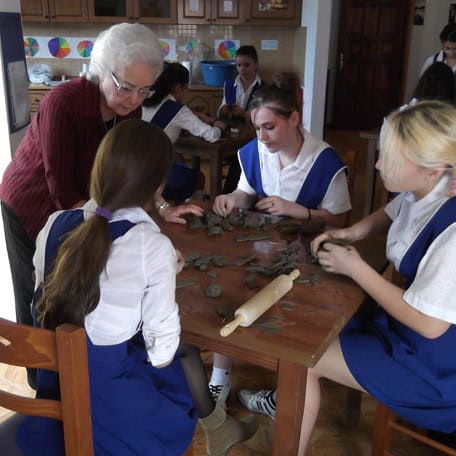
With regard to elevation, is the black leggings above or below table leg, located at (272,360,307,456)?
below

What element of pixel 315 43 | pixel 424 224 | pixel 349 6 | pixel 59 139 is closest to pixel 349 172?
pixel 424 224

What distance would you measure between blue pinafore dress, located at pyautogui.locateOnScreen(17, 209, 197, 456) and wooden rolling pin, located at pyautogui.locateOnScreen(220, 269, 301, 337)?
230 millimetres

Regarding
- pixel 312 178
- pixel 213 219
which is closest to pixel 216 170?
pixel 312 178

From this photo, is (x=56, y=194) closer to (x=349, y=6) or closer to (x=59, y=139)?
(x=59, y=139)

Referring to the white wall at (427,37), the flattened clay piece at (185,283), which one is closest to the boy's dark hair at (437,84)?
the flattened clay piece at (185,283)

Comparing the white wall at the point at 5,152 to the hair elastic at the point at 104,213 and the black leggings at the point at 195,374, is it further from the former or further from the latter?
the hair elastic at the point at 104,213

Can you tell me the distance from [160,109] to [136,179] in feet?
7.75

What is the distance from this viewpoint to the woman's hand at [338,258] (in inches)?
54.3

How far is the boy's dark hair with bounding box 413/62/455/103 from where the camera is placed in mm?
3262

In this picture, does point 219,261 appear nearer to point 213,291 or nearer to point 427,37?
point 213,291

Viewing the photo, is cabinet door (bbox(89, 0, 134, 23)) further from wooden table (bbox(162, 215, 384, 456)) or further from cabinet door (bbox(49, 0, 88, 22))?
wooden table (bbox(162, 215, 384, 456))

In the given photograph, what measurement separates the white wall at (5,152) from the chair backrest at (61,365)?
1.41m

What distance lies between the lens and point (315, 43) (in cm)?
518

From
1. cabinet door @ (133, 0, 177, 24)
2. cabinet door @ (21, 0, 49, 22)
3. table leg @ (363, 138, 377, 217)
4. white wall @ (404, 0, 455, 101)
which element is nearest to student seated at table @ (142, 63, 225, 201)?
table leg @ (363, 138, 377, 217)
